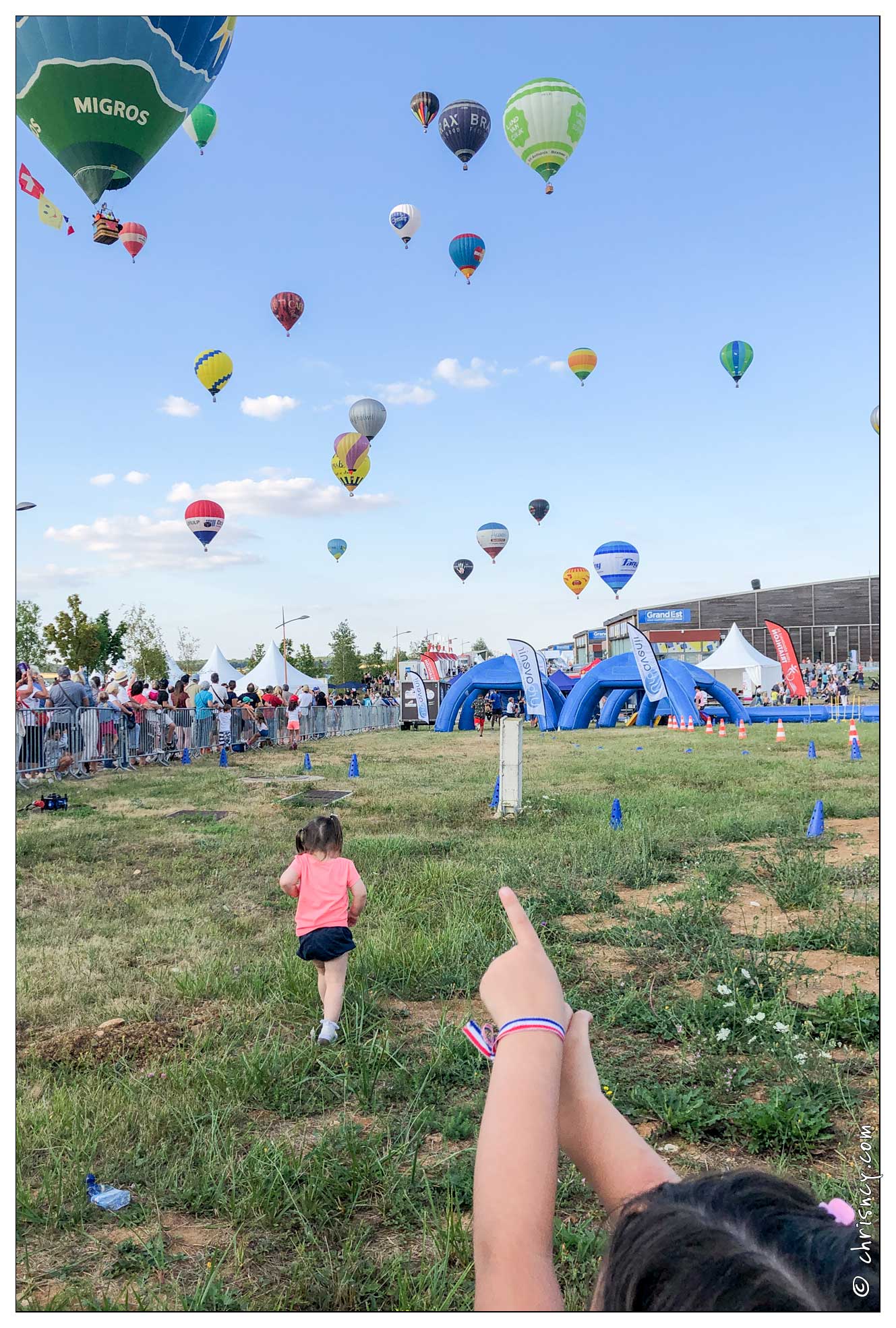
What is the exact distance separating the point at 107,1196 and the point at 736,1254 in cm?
286

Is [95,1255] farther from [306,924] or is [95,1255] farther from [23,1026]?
[23,1026]

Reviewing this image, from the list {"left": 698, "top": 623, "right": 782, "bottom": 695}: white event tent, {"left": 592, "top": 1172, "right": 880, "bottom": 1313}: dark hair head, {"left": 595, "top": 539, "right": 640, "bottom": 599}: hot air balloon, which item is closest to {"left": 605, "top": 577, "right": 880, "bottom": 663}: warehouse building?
{"left": 698, "top": 623, "right": 782, "bottom": 695}: white event tent

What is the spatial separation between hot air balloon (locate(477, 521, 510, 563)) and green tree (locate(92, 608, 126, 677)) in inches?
843

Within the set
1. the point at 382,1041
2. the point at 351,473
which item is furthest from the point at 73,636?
the point at 382,1041

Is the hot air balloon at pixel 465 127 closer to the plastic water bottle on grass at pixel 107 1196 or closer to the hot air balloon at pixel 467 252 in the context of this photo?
the hot air balloon at pixel 467 252

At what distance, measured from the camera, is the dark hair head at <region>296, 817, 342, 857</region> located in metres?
4.54

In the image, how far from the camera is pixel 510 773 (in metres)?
10.4

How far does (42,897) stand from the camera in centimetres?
721

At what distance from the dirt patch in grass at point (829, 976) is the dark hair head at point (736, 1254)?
4103mm

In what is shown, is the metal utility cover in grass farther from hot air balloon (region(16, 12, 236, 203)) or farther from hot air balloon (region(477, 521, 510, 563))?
hot air balloon (region(477, 521, 510, 563))

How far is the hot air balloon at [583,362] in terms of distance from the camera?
38.1m

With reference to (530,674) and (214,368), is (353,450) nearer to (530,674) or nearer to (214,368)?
(214,368)

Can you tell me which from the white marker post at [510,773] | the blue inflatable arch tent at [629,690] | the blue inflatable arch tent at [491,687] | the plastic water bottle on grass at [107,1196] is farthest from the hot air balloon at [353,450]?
the plastic water bottle on grass at [107,1196]
